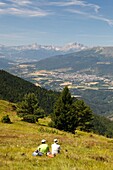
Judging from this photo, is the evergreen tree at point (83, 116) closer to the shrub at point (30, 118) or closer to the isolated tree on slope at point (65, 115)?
the shrub at point (30, 118)

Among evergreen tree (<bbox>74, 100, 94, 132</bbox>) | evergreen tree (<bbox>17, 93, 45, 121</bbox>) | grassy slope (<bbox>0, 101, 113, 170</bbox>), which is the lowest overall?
evergreen tree (<bbox>74, 100, 94, 132</bbox>)

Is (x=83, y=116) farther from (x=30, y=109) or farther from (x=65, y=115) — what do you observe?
(x=65, y=115)

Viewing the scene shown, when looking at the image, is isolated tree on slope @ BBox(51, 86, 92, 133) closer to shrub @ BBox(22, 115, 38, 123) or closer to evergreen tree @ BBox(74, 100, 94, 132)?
shrub @ BBox(22, 115, 38, 123)

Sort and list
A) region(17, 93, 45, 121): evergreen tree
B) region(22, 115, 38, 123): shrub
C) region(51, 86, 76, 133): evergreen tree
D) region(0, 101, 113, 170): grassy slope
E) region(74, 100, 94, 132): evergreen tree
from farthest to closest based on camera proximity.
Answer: region(74, 100, 94, 132): evergreen tree < region(17, 93, 45, 121): evergreen tree < region(22, 115, 38, 123): shrub < region(51, 86, 76, 133): evergreen tree < region(0, 101, 113, 170): grassy slope

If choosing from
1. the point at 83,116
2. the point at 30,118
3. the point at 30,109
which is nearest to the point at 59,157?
the point at 30,118

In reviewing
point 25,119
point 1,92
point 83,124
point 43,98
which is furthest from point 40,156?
point 43,98

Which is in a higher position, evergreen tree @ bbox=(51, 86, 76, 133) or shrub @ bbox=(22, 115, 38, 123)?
evergreen tree @ bbox=(51, 86, 76, 133)

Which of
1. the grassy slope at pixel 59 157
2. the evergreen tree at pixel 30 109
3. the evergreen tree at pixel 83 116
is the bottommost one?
the evergreen tree at pixel 83 116

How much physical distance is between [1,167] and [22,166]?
1109 millimetres

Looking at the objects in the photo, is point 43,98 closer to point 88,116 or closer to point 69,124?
point 88,116

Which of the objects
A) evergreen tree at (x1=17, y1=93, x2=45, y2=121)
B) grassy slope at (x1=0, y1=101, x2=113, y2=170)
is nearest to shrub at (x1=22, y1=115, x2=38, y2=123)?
evergreen tree at (x1=17, y1=93, x2=45, y2=121)

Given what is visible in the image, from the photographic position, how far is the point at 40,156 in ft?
64.4

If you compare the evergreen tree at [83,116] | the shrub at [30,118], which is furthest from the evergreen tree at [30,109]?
the evergreen tree at [83,116]

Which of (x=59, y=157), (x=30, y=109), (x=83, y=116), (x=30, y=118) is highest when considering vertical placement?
(x=59, y=157)
